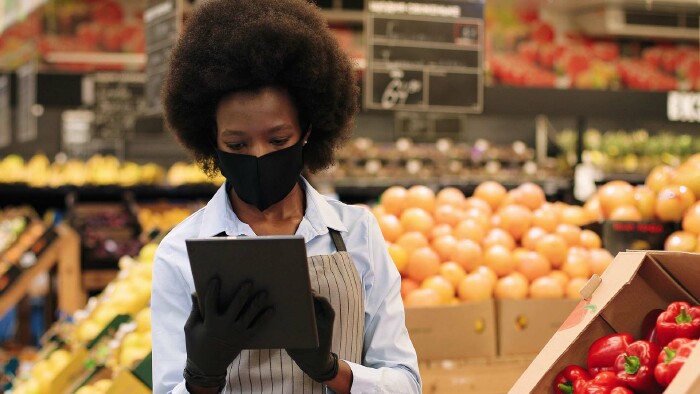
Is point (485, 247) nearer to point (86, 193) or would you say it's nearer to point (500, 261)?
point (500, 261)

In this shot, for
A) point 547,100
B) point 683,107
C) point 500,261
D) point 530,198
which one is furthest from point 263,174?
point 683,107

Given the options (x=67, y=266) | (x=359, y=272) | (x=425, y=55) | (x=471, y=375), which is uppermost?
(x=425, y=55)

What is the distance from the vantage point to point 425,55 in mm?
5164

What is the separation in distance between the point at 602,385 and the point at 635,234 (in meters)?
1.79

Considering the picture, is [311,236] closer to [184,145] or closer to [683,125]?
[184,145]

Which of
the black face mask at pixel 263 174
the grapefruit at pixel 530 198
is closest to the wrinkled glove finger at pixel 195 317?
the black face mask at pixel 263 174

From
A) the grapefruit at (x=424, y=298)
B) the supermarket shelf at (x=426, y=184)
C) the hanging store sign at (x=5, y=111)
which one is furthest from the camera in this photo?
the hanging store sign at (x=5, y=111)

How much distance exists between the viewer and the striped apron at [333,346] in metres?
1.67

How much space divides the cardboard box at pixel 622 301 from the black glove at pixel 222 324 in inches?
21.8

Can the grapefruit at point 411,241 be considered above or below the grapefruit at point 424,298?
above

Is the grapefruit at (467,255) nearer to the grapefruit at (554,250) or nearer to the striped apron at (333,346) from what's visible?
the grapefruit at (554,250)

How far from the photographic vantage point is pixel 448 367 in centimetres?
309

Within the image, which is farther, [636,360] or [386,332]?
[386,332]

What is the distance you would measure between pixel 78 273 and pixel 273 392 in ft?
16.7
